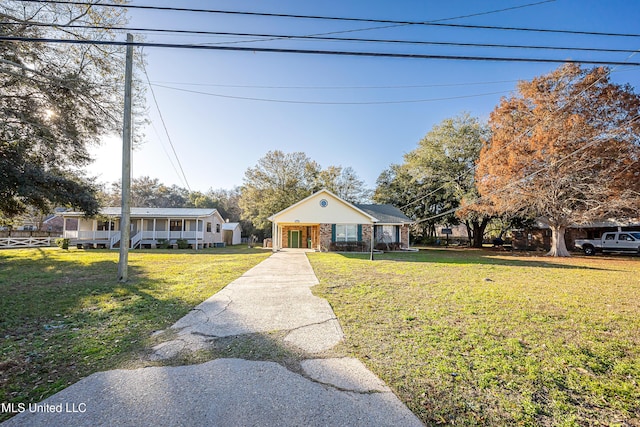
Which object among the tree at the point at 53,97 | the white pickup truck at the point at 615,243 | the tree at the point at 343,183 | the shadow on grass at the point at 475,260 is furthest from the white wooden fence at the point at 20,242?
the white pickup truck at the point at 615,243

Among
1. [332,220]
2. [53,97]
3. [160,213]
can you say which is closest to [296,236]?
[332,220]

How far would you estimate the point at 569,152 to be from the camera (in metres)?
16.2

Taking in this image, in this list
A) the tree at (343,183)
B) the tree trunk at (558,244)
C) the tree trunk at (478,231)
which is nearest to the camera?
the tree trunk at (558,244)

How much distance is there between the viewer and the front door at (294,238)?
25.0 meters

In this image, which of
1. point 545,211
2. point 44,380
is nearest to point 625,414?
point 44,380

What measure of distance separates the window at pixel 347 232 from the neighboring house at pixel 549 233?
15.4m

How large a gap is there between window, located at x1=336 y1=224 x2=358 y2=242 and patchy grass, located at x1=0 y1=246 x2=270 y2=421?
12.9m

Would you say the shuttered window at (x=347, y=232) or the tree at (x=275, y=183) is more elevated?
the tree at (x=275, y=183)

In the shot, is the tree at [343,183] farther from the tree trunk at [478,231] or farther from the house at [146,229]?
the house at [146,229]

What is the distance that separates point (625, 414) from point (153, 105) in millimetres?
14898

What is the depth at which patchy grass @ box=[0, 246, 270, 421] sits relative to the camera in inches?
110

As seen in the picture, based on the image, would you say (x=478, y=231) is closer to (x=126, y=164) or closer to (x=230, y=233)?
(x=230, y=233)

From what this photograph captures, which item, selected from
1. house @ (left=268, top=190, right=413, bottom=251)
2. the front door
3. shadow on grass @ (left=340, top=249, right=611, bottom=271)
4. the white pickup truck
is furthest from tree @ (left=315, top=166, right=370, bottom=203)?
the white pickup truck

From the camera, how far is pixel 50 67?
33.9ft
